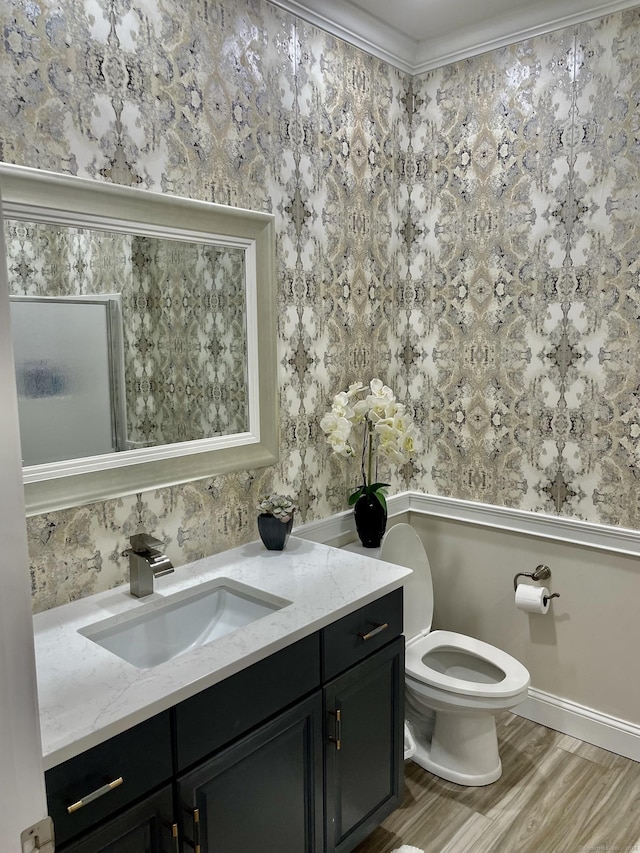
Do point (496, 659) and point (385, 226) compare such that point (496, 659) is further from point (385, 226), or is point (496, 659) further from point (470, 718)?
point (385, 226)

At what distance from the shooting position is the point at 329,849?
70.5 inches

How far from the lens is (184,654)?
58.2 inches

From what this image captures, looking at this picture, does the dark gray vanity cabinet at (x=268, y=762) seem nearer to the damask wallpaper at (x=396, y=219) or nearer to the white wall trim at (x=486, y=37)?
the damask wallpaper at (x=396, y=219)

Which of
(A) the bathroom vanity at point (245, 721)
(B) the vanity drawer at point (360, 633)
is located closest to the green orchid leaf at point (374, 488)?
(A) the bathroom vanity at point (245, 721)

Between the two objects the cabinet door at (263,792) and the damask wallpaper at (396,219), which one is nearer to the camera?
the cabinet door at (263,792)

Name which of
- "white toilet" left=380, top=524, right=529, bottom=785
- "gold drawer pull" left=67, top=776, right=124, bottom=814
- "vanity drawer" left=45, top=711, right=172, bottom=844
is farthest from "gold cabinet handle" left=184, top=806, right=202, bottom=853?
"white toilet" left=380, top=524, right=529, bottom=785

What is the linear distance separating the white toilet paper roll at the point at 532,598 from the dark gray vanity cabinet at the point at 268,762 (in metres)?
0.75

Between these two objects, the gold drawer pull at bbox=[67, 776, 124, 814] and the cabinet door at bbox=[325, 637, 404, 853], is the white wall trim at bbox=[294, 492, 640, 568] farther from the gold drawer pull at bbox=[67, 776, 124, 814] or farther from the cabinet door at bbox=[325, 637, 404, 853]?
the gold drawer pull at bbox=[67, 776, 124, 814]

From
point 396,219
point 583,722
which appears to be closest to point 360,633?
point 583,722

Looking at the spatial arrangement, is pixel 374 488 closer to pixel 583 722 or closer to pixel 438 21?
pixel 583 722

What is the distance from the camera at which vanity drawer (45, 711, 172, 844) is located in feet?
3.87

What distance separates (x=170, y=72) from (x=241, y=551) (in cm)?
146

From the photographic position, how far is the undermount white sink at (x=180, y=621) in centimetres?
170

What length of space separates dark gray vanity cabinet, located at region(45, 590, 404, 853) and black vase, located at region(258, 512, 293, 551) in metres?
0.41
